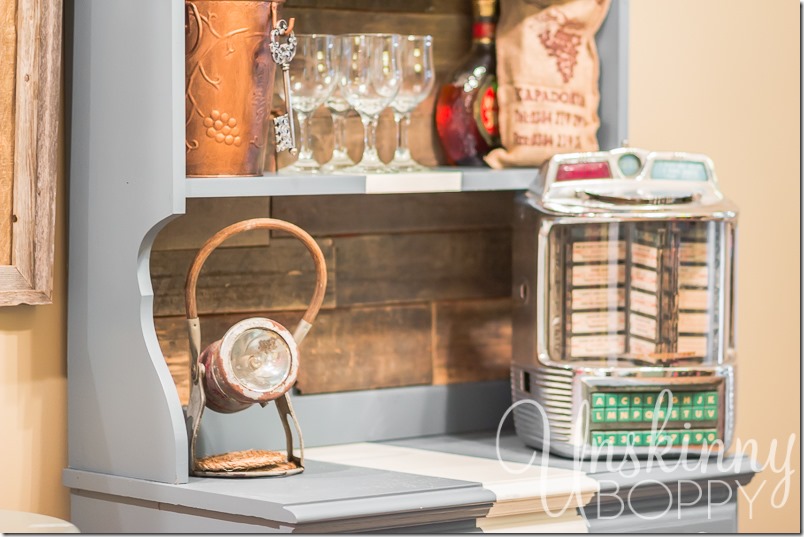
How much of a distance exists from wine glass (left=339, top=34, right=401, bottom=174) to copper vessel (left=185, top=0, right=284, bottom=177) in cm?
17

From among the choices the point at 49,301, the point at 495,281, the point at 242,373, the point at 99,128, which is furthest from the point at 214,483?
the point at 495,281

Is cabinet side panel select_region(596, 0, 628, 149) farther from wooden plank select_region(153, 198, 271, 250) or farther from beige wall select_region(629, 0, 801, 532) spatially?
wooden plank select_region(153, 198, 271, 250)

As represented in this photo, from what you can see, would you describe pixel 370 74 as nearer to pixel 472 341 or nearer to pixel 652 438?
pixel 472 341

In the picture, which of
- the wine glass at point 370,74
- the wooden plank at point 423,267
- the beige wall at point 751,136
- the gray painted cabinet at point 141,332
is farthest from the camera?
the beige wall at point 751,136

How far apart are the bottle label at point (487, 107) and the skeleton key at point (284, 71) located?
385 mm

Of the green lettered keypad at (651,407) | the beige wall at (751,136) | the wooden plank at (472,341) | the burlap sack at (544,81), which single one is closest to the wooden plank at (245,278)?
the wooden plank at (472,341)

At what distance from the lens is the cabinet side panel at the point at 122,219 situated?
1730 millimetres

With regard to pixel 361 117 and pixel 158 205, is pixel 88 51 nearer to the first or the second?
pixel 158 205

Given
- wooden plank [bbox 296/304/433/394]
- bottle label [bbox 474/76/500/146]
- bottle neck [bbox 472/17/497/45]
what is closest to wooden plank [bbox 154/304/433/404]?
wooden plank [bbox 296/304/433/394]

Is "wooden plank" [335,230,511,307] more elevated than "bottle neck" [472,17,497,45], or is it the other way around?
"bottle neck" [472,17,497,45]

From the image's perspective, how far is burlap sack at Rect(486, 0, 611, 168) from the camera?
2051mm

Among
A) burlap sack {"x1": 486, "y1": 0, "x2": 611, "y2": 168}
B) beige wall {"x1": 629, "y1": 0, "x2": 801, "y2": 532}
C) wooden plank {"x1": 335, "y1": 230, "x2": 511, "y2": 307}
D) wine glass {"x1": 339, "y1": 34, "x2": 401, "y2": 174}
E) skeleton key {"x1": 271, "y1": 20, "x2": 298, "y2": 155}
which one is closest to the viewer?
skeleton key {"x1": 271, "y1": 20, "x2": 298, "y2": 155}

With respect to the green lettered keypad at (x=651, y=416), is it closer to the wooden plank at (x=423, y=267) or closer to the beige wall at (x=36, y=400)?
the wooden plank at (x=423, y=267)

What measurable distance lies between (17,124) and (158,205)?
26 cm
